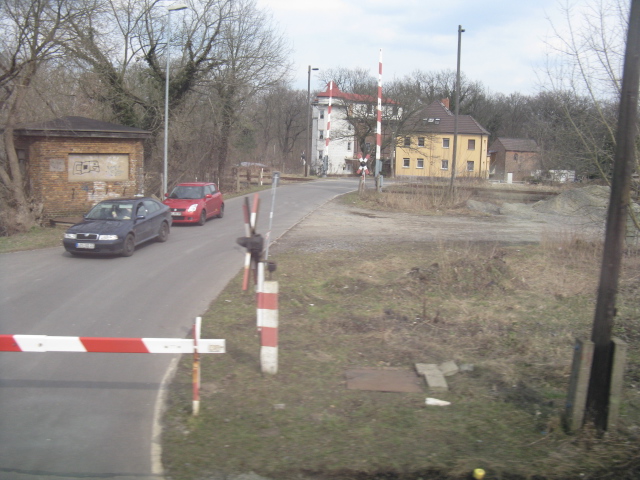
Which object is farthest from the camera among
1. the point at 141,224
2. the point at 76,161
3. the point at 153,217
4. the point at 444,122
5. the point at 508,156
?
the point at 508,156

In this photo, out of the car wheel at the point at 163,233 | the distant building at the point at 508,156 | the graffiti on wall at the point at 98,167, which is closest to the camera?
the car wheel at the point at 163,233

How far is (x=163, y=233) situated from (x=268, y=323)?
478 inches

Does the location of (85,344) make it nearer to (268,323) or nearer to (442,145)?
(268,323)

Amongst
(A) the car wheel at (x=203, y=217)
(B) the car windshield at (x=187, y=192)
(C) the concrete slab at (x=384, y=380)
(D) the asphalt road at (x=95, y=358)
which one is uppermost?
(B) the car windshield at (x=187, y=192)

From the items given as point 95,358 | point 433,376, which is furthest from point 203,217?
point 433,376

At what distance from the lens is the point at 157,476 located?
14.4 ft

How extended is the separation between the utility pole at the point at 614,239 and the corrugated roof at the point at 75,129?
20.6 meters

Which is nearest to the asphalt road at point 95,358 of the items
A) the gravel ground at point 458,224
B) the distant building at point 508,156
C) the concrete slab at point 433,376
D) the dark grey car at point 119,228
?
the dark grey car at point 119,228

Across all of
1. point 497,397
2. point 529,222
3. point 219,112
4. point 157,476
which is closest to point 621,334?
point 497,397

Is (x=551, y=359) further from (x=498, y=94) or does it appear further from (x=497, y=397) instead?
(x=498, y=94)

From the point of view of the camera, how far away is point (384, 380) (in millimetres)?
6422

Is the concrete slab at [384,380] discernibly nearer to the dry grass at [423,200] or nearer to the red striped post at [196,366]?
the red striped post at [196,366]

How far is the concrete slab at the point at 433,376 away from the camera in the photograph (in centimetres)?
617

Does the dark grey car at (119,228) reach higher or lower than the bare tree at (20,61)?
lower
